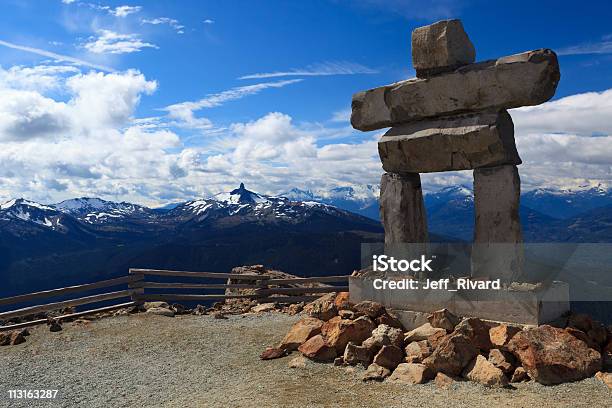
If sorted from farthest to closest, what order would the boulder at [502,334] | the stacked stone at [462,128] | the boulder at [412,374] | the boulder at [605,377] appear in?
the stacked stone at [462,128] < the boulder at [502,334] < the boulder at [412,374] < the boulder at [605,377]

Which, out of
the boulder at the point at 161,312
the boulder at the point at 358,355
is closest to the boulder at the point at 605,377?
the boulder at the point at 358,355

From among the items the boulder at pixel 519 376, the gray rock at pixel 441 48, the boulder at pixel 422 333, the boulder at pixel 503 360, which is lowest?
the boulder at pixel 519 376

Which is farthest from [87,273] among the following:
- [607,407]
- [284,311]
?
[607,407]

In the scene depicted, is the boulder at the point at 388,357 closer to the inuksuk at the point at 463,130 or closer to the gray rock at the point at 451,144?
the inuksuk at the point at 463,130

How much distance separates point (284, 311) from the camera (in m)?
17.1

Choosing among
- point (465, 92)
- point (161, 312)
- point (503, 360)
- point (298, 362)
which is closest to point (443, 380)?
point (503, 360)

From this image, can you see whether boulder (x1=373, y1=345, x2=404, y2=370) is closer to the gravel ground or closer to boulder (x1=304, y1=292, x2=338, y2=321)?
the gravel ground

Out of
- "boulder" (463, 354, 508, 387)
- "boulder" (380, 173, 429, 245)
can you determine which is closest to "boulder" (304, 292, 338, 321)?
"boulder" (380, 173, 429, 245)

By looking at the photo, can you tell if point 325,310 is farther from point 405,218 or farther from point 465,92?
point 465,92

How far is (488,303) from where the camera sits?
970 centimetres

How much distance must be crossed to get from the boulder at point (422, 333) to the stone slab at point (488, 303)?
1.89 feet

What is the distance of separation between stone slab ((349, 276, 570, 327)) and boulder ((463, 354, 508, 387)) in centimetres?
120

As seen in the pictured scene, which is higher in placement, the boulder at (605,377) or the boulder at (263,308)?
the boulder at (605,377)

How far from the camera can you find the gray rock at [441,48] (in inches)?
408
